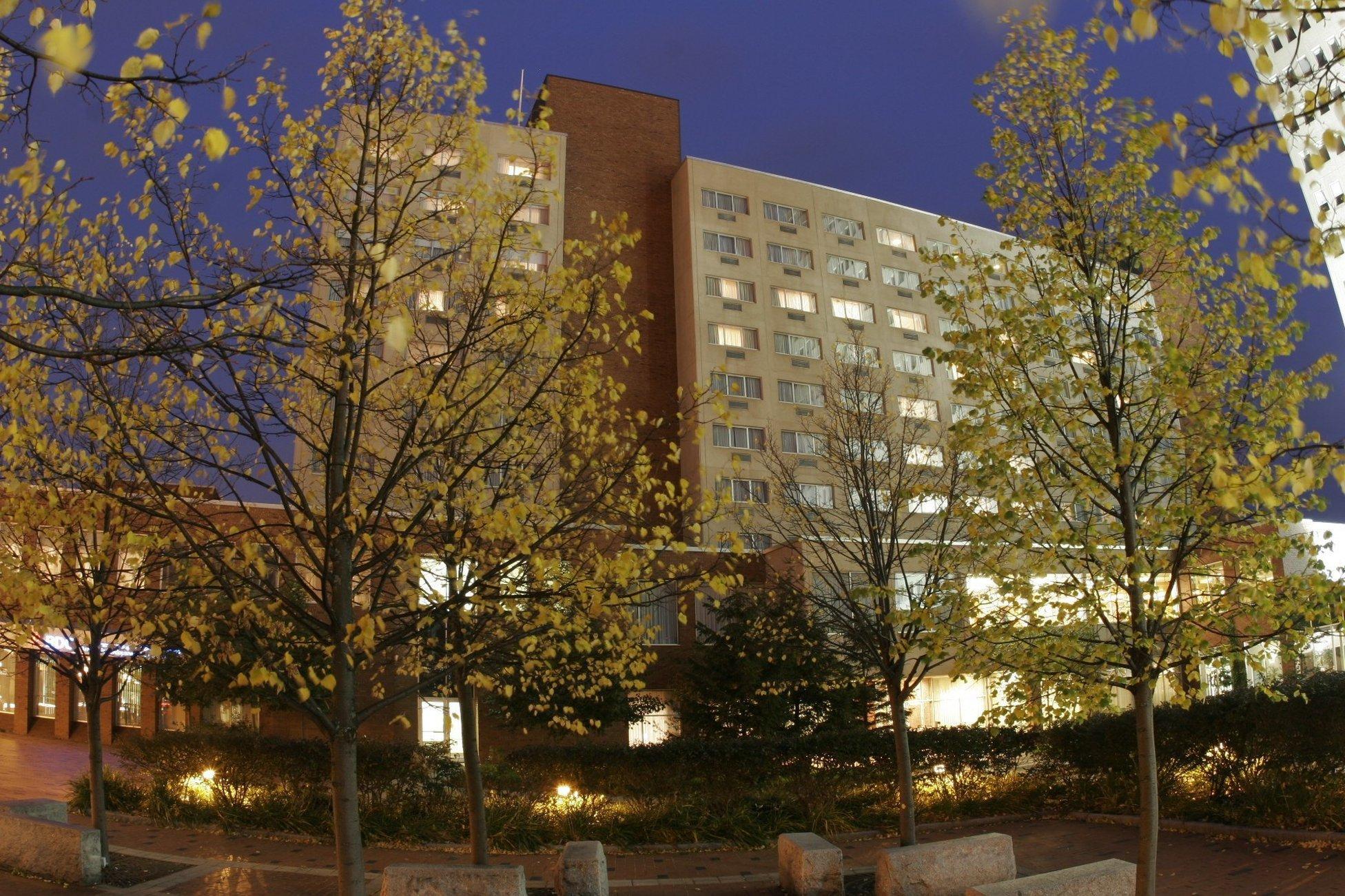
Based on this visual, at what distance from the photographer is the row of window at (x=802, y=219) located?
45.6m

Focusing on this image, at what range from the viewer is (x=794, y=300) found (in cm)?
4572

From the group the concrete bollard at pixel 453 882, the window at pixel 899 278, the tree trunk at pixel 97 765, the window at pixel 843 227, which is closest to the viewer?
the concrete bollard at pixel 453 882

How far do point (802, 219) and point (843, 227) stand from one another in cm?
239

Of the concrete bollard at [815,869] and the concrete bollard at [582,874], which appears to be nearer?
the concrete bollard at [582,874]

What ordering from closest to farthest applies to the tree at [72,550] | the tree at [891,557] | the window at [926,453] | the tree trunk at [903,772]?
the tree at [72,550] → the tree at [891,557] → the tree trunk at [903,772] → the window at [926,453]

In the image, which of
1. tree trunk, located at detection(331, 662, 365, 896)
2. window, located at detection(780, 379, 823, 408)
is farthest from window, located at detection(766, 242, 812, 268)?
tree trunk, located at detection(331, 662, 365, 896)

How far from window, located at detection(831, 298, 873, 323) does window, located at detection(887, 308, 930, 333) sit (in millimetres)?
1206

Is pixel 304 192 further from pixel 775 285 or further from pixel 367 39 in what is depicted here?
pixel 775 285

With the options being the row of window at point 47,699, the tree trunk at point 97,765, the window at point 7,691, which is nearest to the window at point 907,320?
the row of window at point 47,699

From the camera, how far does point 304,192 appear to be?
8102 mm

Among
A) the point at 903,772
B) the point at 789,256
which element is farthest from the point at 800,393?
the point at 903,772

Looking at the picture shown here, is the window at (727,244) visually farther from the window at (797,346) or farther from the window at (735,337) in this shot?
the window at (797,346)

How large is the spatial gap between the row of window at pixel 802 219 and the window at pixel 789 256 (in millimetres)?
1363

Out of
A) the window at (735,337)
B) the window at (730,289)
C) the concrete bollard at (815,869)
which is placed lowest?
the concrete bollard at (815,869)
